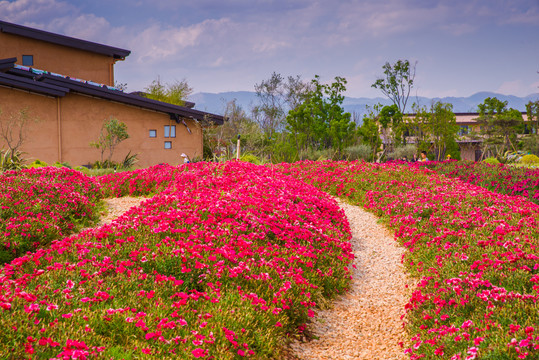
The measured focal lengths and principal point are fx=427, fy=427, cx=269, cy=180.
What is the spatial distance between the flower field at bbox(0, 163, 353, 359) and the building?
15945 millimetres

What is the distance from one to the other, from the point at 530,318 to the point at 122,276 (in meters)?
4.80

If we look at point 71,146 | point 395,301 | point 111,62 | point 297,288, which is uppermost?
point 111,62

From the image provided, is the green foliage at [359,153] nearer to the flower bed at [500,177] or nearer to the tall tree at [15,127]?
the flower bed at [500,177]

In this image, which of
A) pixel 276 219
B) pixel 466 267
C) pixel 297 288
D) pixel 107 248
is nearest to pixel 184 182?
pixel 276 219

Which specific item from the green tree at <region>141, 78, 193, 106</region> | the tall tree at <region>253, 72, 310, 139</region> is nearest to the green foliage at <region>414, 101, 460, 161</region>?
the tall tree at <region>253, 72, 310, 139</region>

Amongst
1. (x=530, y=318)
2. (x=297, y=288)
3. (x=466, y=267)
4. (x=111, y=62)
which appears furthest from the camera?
(x=111, y=62)

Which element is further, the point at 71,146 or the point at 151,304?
the point at 71,146

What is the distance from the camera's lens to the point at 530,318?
473cm

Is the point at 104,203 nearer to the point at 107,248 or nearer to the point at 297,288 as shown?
the point at 107,248

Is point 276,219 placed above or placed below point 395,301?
above

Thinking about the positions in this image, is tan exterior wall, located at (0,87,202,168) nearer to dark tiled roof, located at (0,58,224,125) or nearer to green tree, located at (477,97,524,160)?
dark tiled roof, located at (0,58,224,125)

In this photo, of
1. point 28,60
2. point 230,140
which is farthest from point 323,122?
point 28,60

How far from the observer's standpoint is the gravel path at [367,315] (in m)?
5.48

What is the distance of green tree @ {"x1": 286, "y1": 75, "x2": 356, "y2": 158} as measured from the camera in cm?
3475
